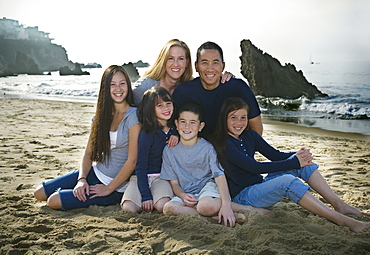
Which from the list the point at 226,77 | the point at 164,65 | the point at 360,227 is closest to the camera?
the point at 360,227

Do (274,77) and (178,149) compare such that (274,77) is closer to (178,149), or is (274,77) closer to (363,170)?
(363,170)

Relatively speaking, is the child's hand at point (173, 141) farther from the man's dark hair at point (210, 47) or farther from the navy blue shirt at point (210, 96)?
the man's dark hair at point (210, 47)

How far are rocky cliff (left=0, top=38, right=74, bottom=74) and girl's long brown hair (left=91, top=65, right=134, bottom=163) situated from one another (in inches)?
2037

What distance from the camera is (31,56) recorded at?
69.9 metres

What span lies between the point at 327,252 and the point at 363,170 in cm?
282

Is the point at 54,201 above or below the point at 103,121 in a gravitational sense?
below

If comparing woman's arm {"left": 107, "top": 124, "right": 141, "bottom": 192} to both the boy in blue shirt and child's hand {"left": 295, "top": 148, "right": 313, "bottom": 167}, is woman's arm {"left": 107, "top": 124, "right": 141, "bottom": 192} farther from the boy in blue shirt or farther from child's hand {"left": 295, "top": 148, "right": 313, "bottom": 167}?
child's hand {"left": 295, "top": 148, "right": 313, "bottom": 167}

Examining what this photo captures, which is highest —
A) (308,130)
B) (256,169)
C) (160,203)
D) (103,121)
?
(103,121)

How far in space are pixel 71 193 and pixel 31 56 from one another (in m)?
74.4

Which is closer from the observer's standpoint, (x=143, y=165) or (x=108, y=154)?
(x=143, y=165)

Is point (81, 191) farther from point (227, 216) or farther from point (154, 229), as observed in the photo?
point (227, 216)

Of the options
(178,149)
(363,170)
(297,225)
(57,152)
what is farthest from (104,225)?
(363,170)

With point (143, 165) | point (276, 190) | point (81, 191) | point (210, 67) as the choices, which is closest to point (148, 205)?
point (143, 165)

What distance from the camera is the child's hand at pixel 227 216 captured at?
2.78 meters
